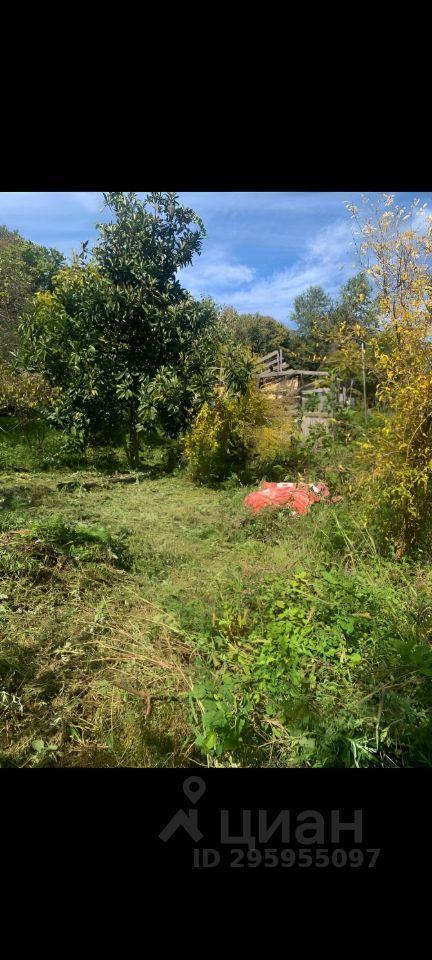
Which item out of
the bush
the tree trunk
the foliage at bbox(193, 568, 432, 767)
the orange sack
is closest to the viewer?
the foliage at bbox(193, 568, 432, 767)

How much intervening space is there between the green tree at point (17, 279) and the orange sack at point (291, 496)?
530cm

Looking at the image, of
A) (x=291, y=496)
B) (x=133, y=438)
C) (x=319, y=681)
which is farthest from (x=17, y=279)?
(x=319, y=681)

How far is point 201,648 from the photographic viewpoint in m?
2.06

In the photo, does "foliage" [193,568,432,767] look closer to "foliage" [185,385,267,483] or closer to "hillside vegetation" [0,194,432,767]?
"hillside vegetation" [0,194,432,767]

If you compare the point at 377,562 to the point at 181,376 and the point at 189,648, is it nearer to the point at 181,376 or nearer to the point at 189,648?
the point at 189,648

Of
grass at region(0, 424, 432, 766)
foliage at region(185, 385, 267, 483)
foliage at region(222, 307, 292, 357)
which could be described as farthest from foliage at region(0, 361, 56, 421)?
foliage at region(222, 307, 292, 357)

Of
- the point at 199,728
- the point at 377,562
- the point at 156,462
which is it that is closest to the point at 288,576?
the point at 377,562

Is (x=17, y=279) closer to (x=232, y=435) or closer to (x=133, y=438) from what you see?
(x=133, y=438)

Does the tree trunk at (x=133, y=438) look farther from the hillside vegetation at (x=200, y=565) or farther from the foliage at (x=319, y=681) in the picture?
the foliage at (x=319, y=681)

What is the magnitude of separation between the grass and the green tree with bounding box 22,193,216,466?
2.68m

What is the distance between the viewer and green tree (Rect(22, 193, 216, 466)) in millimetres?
5461
